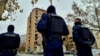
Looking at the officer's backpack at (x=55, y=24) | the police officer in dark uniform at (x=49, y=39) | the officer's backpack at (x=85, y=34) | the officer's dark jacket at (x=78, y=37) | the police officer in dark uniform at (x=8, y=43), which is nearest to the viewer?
the police officer in dark uniform at (x=49, y=39)

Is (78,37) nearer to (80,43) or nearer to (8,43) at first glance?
(80,43)

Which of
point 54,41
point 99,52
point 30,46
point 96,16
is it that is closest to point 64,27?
point 54,41

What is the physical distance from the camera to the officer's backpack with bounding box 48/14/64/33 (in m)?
6.29

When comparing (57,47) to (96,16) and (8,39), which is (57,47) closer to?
(8,39)

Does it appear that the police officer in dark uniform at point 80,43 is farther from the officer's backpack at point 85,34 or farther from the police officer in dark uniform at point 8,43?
the police officer in dark uniform at point 8,43

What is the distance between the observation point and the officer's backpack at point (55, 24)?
629 centimetres

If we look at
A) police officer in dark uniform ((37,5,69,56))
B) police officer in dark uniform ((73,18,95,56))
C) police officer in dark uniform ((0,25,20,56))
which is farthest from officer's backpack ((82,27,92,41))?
police officer in dark uniform ((0,25,20,56))

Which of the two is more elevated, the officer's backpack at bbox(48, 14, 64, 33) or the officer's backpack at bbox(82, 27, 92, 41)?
the officer's backpack at bbox(48, 14, 64, 33)

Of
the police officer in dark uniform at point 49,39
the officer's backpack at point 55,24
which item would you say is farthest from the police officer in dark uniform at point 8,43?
the officer's backpack at point 55,24

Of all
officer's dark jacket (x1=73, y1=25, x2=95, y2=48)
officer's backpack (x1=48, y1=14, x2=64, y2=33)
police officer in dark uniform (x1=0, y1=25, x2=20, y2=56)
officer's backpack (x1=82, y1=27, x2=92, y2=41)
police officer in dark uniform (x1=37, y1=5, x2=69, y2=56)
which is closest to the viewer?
police officer in dark uniform (x1=37, y1=5, x2=69, y2=56)

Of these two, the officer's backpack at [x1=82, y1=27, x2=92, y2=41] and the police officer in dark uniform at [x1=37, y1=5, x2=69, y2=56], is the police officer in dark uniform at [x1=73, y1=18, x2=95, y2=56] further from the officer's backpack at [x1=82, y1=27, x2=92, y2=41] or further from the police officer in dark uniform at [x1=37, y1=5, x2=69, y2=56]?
the police officer in dark uniform at [x1=37, y1=5, x2=69, y2=56]

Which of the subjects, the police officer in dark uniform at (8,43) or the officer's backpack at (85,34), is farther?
the police officer in dark uniform at (8,43)

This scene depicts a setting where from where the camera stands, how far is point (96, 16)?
2841 cm

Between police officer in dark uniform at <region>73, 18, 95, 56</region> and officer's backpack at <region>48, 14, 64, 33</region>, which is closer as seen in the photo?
officer's backpack at <region>48, 14, 64, 33</region>
